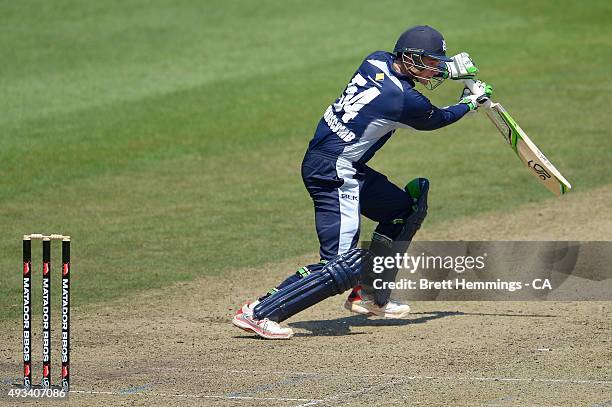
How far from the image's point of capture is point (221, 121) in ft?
59.7

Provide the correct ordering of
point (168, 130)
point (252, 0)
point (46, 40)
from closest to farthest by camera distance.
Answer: point (168, 130) < point (46, 40) < point (252, 0)

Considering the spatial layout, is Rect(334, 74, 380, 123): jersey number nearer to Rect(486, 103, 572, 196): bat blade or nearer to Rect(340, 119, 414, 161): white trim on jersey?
Rect(340, 119, 414, 161): white trim on jersey

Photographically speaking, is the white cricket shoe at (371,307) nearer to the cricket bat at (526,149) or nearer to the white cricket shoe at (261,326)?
the white cricket shoe at (261,326)

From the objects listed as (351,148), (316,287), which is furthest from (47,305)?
(351,148)

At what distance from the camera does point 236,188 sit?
14.9 meters

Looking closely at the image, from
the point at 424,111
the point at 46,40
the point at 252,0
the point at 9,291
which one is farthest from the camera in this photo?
the point at 252,0

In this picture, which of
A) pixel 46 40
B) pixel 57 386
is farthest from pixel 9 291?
pixel 46 40

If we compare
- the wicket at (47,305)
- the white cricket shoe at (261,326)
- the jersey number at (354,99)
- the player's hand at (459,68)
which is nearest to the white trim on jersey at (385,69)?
the jersey number at (354,99)

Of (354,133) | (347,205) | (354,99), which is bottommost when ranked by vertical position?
(347,205)

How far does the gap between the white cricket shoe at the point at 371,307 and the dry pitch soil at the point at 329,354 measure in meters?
0.08

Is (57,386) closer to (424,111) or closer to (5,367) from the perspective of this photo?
(5,367)

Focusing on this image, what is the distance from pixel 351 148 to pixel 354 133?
0.11 m

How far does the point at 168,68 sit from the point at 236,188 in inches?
258

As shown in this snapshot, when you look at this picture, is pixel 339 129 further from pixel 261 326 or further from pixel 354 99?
pixel 261 326
